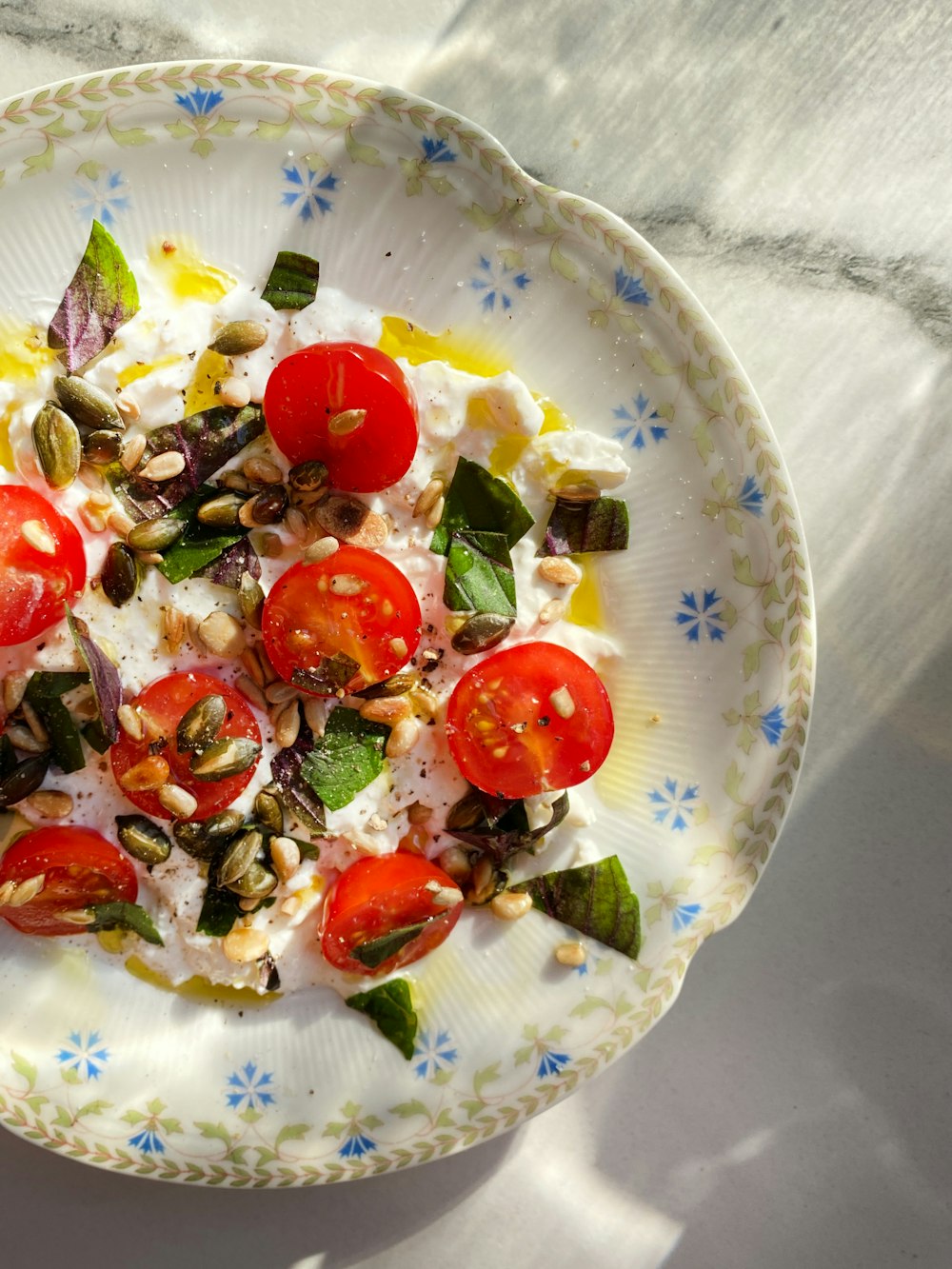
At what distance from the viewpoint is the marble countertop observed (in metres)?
1.65

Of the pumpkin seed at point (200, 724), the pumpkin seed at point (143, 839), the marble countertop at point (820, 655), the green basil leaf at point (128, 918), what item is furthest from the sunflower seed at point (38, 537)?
the marble countertop at point (820, 655)

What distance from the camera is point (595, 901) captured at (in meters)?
1.55

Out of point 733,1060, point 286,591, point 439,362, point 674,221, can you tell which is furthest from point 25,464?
point 733,1060

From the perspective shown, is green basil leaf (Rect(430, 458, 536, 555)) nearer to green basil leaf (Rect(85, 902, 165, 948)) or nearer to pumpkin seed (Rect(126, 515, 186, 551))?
pumpkin seed (Rect(126, 515, 186, 551))

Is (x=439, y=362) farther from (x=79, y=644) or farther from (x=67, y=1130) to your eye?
(x=67, y=1130)

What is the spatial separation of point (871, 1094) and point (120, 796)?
1.52 m

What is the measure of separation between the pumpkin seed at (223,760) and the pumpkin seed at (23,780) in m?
0.28

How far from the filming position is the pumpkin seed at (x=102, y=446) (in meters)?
1.44

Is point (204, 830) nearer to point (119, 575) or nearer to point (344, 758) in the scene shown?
point (344, 758)

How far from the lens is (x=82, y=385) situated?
1.44m

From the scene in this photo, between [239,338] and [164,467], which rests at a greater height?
[239,338]

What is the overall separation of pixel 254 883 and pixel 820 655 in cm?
112

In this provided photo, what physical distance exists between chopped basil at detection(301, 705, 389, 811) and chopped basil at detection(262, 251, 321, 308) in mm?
695

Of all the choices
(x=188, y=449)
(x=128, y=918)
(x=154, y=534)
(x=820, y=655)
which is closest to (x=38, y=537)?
(x=154, y=534)
